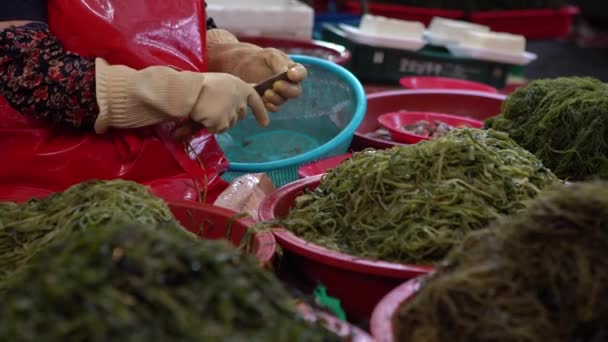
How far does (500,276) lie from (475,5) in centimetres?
699

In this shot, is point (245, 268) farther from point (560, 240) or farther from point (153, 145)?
point (153, 145)

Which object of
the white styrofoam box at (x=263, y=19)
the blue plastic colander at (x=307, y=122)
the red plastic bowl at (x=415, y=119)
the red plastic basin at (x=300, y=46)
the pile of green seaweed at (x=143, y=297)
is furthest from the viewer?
the white styrofoam box at (x=263, y=19)

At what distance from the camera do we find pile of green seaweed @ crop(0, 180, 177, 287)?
1638mm

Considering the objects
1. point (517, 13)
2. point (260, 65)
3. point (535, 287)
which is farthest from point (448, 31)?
point (535, 287)

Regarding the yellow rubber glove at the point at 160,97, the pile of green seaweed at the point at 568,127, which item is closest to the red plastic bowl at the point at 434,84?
the pile of green seaweed at the point at 568,127

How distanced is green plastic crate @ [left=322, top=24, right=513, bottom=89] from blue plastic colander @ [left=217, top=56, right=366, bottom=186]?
1.80 m

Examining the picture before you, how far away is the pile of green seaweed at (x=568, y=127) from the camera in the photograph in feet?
8.18

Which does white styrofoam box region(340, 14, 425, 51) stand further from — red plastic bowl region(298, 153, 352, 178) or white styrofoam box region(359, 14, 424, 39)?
red plastic bowl region(298, 153, 352, 178)

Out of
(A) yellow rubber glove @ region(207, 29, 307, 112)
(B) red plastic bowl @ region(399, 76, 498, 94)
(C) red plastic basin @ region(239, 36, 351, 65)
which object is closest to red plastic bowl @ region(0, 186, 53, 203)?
(A) yellow rubber glove @ region(207, 29, 307, 112)

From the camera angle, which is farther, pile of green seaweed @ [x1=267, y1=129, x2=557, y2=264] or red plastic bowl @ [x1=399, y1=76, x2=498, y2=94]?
red plastic bowl @ [x1=399, y1=76, x2=498, y2=94]

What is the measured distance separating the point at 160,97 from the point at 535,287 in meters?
1.22

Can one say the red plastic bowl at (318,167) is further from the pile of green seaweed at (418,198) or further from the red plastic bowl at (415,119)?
the red plastic bowl at (415,119)

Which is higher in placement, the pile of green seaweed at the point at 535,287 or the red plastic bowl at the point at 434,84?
the pile of green seaweed at the point at 535,287

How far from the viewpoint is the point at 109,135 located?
233 centimetres
